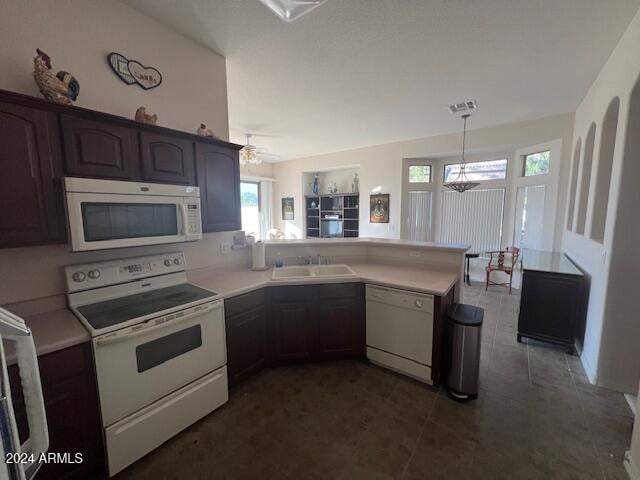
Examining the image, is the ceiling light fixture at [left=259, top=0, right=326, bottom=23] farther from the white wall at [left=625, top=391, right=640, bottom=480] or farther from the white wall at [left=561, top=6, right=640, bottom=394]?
the white wall at [left=625, top=391, right=640, bottom=480]

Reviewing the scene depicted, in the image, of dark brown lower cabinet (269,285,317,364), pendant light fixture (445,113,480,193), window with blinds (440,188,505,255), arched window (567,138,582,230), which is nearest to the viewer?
dark brown lower cabinet (269,285,317,364)

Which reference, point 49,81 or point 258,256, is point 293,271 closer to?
point 258,256

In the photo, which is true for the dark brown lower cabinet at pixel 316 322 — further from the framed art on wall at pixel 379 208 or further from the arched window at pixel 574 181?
the framed art on wall at pixel 379 208

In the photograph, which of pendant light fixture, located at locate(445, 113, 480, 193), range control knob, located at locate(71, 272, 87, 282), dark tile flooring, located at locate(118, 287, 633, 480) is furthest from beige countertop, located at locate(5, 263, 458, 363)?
pendant light fixture, located at locate(445, 113, 480, 193)

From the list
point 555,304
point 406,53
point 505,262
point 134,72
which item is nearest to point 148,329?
point 134,72

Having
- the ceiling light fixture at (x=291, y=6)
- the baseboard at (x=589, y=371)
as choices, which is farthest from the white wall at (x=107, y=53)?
the baseboard at (x=589, y=371)

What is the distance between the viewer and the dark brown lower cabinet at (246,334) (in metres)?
2.14

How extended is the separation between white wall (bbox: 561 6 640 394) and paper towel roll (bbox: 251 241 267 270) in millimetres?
3059

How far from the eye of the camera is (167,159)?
6.52 ft

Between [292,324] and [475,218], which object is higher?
[475,218]

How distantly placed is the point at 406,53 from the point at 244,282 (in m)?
2.59

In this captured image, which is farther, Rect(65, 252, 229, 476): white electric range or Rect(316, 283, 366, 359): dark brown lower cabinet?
Rect(316, 283, 366, 359): dark brown lower cabinet

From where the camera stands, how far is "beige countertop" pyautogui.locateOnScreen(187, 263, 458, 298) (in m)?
2.21

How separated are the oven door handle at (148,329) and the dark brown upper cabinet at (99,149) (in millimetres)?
976
